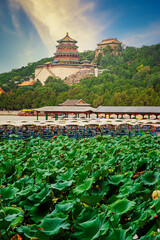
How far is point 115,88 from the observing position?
57.5 metres

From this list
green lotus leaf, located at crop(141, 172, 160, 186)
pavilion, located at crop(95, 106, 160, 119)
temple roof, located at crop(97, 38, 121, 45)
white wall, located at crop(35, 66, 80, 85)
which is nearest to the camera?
green lotus leaf, located at crop(141, 172, 160, 186)

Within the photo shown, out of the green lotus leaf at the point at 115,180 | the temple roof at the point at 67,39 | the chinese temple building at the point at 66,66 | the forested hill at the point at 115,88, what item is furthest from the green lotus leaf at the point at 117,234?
the temple roof at the point at 67,39

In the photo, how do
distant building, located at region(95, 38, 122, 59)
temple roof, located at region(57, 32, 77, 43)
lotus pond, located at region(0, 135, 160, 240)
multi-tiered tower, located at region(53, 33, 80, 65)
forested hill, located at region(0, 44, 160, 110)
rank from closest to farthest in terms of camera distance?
lotus pond, located at region(0, 135, 160, 240)
forested hill, located at region(0, 44, 160, 110)
multi-tiered tower, located at region(53, 33, 80, 65)
temple roof, located at region(57, 32, 77, 43)
distant building, located at region(95, 38, 122, 59)

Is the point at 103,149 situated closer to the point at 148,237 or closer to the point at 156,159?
A: the point at 156,159

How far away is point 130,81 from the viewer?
203 ft

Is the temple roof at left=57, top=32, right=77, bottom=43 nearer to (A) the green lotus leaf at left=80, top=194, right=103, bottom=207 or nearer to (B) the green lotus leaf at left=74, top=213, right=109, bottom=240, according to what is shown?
(A) the green lotus leaf at left=80, top=194, right=103, bottom=207

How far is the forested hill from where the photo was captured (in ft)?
159

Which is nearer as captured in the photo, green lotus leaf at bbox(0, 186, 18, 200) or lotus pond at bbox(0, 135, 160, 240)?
lotus pond at bbox(0, 135, 160, 240)

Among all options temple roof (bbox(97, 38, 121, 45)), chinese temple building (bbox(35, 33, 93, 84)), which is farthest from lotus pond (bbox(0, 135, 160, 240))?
temple roof (bbox(97, 38, 121, 45))

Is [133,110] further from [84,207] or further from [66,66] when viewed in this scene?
[66,66]

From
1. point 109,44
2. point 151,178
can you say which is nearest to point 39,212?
point 151,178

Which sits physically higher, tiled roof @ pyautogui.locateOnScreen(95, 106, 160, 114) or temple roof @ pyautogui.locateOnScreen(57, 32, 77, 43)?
temple roof @ pyautogui.locateOnScreen(57, 32, 77, 43)

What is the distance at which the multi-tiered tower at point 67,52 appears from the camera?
291 feet

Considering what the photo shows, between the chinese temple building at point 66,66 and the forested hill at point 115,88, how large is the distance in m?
6.32
